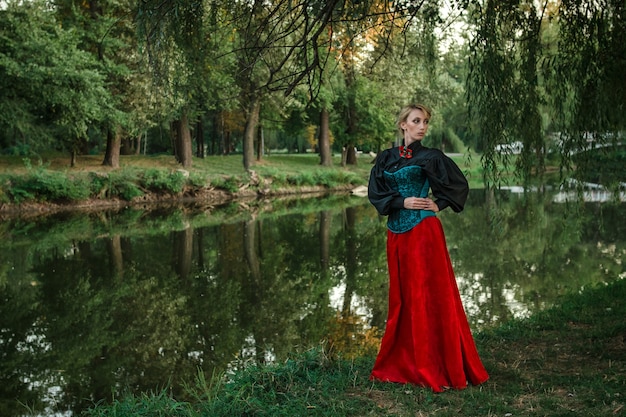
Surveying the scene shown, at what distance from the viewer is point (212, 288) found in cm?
991

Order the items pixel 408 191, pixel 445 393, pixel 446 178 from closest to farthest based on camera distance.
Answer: pixel 445 393 < pixel 446 178 < pixel 408 191

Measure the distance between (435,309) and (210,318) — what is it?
445cm

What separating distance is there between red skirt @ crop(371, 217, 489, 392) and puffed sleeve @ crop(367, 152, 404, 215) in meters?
0.20

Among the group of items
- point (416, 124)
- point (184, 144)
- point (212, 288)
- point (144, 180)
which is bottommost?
point (212, 288)

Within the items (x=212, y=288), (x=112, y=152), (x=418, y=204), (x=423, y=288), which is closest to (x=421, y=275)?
(x=423, y=288)

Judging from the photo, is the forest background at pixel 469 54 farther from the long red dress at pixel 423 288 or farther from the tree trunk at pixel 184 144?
the tree trunk at pixel 184 144

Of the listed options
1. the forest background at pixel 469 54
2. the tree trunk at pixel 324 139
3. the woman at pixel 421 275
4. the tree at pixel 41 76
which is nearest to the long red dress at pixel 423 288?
the woman at pixel 421 275

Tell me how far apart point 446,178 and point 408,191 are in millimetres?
262

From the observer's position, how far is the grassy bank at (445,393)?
393 cm

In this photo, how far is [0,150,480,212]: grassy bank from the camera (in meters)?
19.9

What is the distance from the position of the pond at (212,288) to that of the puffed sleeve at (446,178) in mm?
1484

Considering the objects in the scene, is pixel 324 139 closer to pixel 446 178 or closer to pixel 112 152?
pixel 112 152

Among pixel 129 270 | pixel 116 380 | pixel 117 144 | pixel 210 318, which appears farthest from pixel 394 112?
pixel 116 380

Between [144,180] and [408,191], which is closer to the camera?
[408,191]
